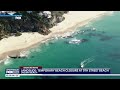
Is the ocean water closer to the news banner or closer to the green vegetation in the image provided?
the news banner

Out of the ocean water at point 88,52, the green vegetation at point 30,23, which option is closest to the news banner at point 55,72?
the ocean water at point 88,52

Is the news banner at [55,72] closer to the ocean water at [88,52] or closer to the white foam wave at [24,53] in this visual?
the ocean water at [88,52]

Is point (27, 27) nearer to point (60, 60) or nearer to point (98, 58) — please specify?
point (60, 60)

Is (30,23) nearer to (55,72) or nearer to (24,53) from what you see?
(24,53)

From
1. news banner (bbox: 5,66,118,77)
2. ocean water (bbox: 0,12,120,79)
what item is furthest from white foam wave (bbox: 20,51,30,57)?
news banner (bbox: 5,66,118,77)

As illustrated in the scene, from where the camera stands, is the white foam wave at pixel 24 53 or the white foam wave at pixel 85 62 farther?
the white foam wave at pixel 24 53

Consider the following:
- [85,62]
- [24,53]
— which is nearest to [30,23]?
[24,53]
